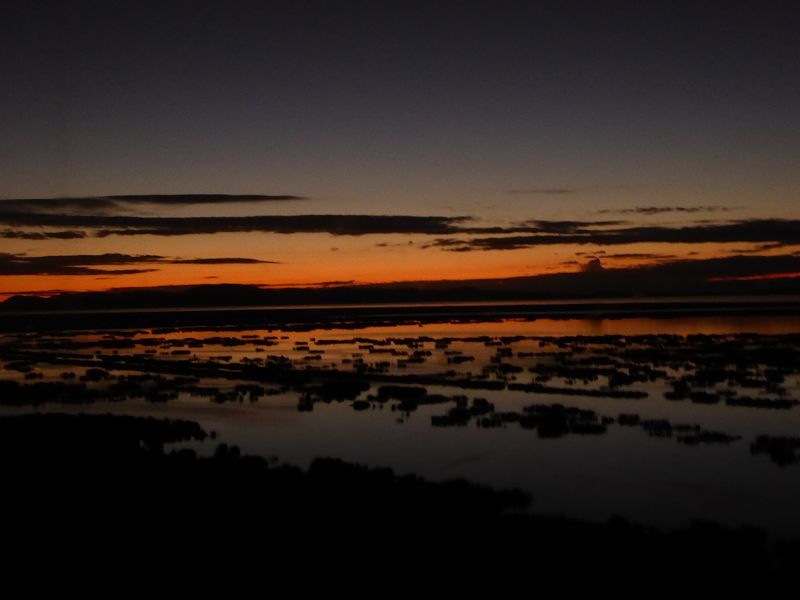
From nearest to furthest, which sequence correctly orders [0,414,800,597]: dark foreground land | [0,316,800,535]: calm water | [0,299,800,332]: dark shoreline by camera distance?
[0,414,800,597]: dark foreground land → [0,316,800,535]: calm water → [0,299,800,332]: dark shoreline

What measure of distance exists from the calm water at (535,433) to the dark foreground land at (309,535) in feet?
6.98

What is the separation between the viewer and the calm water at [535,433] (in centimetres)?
1730

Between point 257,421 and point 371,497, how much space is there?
12915mm

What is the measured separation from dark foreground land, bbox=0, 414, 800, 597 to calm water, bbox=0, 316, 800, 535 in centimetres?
213

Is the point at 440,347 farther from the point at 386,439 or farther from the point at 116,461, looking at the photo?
the point at 116,461

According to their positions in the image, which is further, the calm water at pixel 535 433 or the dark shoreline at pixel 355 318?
the dark shoreline at pixel 355 318

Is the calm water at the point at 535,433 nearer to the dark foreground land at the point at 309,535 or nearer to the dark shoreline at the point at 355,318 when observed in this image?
the dark foreground land at the point at 309,535

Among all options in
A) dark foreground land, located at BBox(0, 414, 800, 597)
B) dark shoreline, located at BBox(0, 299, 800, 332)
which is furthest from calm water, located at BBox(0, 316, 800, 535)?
dark shoreline, located at BBox(0, 299, 800, 332)

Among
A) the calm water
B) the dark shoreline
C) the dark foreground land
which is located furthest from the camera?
the dark shoreline

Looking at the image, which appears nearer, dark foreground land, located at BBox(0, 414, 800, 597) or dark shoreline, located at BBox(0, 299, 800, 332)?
dark foreground land, located at BBox(0, 414, 800, 597)

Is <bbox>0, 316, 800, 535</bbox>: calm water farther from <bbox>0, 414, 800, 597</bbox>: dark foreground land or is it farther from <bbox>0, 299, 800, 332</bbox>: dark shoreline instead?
<bbox>0, 299, 800, 332</bbox>: dark shoreline

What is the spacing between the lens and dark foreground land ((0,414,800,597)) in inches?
465

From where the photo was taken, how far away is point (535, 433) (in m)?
23.9

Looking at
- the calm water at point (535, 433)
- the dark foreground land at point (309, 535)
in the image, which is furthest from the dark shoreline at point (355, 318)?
the dark foreground land at point (309, 535)
